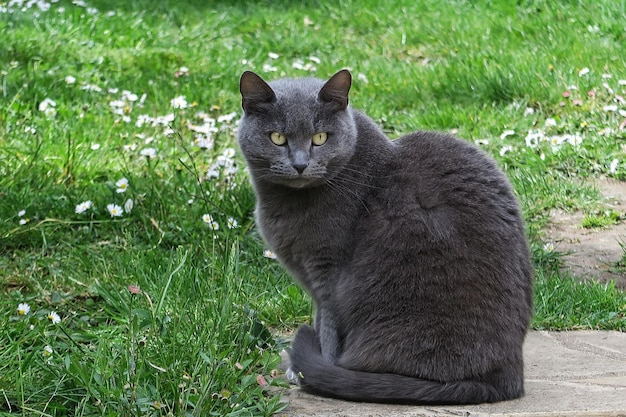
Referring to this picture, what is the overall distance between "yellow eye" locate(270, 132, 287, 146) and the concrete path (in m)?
0.80

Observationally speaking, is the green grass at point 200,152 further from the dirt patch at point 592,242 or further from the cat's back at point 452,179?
the cat's back at point 452,179

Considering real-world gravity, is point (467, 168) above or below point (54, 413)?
above

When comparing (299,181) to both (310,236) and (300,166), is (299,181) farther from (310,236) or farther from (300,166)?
(310,236)

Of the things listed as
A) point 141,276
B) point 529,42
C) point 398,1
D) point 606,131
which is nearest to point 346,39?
point 398,1

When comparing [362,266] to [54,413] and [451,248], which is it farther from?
[54,413]

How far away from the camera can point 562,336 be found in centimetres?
349

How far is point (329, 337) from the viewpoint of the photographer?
295 centimetres

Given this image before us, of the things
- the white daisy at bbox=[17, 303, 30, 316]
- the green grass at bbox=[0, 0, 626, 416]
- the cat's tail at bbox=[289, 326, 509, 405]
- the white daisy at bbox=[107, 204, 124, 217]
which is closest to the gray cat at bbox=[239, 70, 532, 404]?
the cat's tail at bbox=[289, 326, 509, 405]

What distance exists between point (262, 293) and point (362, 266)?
2.61 ft

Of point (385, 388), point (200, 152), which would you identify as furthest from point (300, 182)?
point (200, 152)

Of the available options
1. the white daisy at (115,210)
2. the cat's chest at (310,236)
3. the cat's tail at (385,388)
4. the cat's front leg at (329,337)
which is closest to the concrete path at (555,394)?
the cat's tail at (385,388)

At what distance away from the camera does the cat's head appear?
2967 millimetres

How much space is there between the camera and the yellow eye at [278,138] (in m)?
2.99

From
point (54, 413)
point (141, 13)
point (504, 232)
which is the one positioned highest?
point (504, 232)
